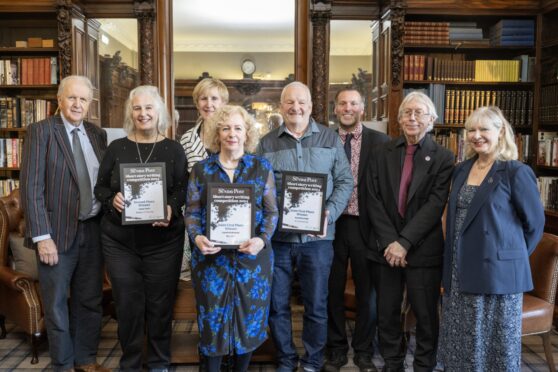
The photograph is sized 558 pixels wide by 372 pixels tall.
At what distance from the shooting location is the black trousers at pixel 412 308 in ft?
8.66

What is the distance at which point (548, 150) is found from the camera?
15.0ft

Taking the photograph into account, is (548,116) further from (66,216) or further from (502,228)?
(66,216)

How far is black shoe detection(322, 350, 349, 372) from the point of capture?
2.92m

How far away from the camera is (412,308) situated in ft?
8.78

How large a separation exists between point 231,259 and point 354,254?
0.84 m

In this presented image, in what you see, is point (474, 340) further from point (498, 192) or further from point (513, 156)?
point (513, 156)

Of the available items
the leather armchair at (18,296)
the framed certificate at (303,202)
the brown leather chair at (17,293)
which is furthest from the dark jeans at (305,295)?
the leather armchair at (18,296)

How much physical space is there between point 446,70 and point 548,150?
1.17 metres

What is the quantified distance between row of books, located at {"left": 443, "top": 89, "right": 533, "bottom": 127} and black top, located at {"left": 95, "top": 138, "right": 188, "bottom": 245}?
10.5 ft

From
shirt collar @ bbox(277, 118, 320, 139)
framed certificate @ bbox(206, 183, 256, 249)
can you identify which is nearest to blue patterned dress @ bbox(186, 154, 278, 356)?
framed certificate @ bbox(206, 183, 256, 249)

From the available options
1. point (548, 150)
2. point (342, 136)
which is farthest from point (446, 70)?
point (342, 136)

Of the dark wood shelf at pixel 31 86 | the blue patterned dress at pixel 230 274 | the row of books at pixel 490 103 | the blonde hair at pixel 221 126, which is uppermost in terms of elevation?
the dark wood shelf at pixel 31 86

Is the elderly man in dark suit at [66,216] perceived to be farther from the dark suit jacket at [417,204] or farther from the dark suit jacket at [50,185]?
the dark suit jacket at [417,204]

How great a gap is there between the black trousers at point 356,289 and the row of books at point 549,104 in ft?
8.94
